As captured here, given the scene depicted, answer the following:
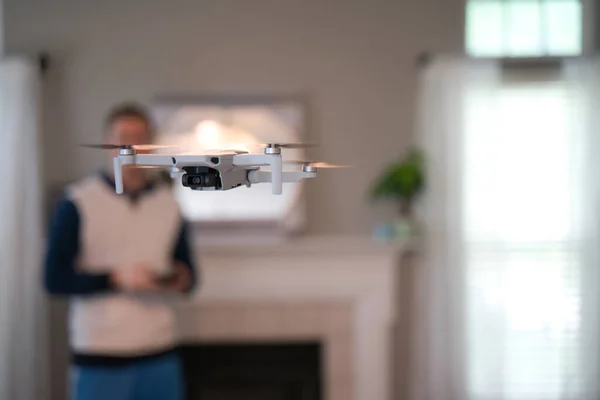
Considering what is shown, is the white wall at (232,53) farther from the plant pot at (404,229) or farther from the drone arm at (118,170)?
the drone arm at (118,170)

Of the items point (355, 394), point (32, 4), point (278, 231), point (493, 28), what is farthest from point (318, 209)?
point (32, 4)

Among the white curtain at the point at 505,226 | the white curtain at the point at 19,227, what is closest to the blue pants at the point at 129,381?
the white curtain at the point at 19,227

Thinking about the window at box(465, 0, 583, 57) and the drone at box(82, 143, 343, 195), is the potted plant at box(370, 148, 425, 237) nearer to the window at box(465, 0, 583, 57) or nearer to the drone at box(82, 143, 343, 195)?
the window at box(465, 0, 583, 57)

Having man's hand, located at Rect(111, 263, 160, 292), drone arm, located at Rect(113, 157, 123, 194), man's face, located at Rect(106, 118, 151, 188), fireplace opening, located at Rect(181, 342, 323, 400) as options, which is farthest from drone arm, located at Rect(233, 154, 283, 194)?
fireplace opening, located at Rect(181, 342, 323, 400)

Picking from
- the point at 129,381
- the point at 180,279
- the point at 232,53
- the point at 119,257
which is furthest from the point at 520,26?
the point at 129,381

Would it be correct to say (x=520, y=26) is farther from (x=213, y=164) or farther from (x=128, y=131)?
(x=213, y=164)

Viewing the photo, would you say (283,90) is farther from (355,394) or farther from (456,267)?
(355,394)
